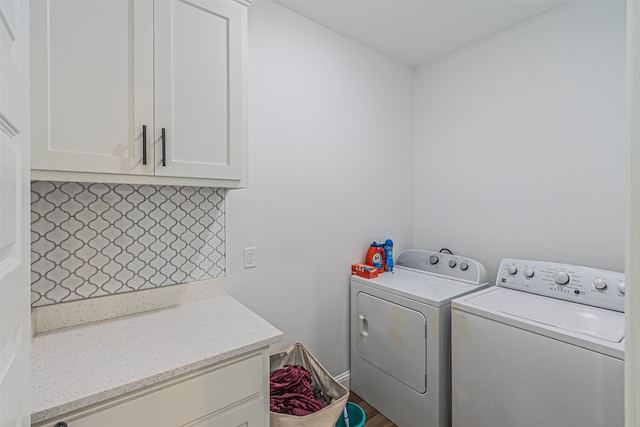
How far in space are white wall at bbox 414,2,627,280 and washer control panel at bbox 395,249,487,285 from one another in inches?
8.7

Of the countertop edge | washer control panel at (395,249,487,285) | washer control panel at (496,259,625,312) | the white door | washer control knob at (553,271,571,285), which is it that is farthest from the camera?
washer control panel at (395,249,487,285)

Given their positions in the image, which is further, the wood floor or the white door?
the wood floor

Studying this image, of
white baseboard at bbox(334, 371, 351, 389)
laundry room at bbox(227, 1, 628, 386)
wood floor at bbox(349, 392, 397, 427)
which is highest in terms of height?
laundry room at bbox(227, 1, 628, 386)

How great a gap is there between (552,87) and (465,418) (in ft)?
6.53

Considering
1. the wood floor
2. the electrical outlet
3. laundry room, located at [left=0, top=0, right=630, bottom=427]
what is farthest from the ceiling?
the wood floor

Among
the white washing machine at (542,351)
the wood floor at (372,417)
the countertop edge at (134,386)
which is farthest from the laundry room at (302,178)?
→ the white washing machine at (542,351)

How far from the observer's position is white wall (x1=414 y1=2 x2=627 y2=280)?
5.65 feet

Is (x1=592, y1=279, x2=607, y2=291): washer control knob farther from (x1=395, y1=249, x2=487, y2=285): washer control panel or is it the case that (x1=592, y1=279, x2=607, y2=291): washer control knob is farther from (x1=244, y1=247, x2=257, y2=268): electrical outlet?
(x1=244, y1=247, x2=257, y2=268): electrical outlet

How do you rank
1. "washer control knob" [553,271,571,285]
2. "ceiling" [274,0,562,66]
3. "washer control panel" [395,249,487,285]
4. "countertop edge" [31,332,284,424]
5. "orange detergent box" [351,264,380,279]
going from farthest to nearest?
"orange detergent box" [351,264,380,279] < "washer control panel" [395,249,487,285] < "ceiling" [274,0,562,66] < "washer control knob" [553,271,571,285] < "countertop edge" [31,332,284,424]

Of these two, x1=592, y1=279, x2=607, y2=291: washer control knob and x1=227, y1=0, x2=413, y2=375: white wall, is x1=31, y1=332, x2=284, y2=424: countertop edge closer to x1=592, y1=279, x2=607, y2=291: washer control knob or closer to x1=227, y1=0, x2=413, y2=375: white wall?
x1=227, y1=0, x2=413, y2=375: white wall

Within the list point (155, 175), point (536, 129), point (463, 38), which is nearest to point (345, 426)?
point (155, 175)

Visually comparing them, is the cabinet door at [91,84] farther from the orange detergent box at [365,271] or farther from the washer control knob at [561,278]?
the washer control knob at [561,278]

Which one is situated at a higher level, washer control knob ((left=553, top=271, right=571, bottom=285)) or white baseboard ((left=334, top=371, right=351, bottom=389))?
washer control knob ((left=553, top=271, right=571, bottom=285))

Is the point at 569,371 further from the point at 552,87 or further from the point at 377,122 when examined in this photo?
the point at 377,122
